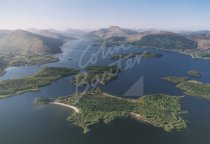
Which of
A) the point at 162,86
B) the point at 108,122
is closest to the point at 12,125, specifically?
the point at 108,122

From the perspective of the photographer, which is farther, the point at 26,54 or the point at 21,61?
the point at 26,54

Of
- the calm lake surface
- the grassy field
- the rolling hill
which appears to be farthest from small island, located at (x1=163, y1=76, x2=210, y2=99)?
the rolling hill

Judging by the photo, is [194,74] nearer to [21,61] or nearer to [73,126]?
[73,126]

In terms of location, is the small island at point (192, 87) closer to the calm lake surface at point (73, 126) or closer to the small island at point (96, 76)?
the calm lake surface at point (73, 126)

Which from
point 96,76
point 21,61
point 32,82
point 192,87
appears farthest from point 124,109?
point 21,61

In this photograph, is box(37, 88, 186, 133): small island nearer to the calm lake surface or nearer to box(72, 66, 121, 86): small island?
the calm lake surface

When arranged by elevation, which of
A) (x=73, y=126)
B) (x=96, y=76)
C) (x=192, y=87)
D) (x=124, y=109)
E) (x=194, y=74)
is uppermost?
(x=96, y=76)
